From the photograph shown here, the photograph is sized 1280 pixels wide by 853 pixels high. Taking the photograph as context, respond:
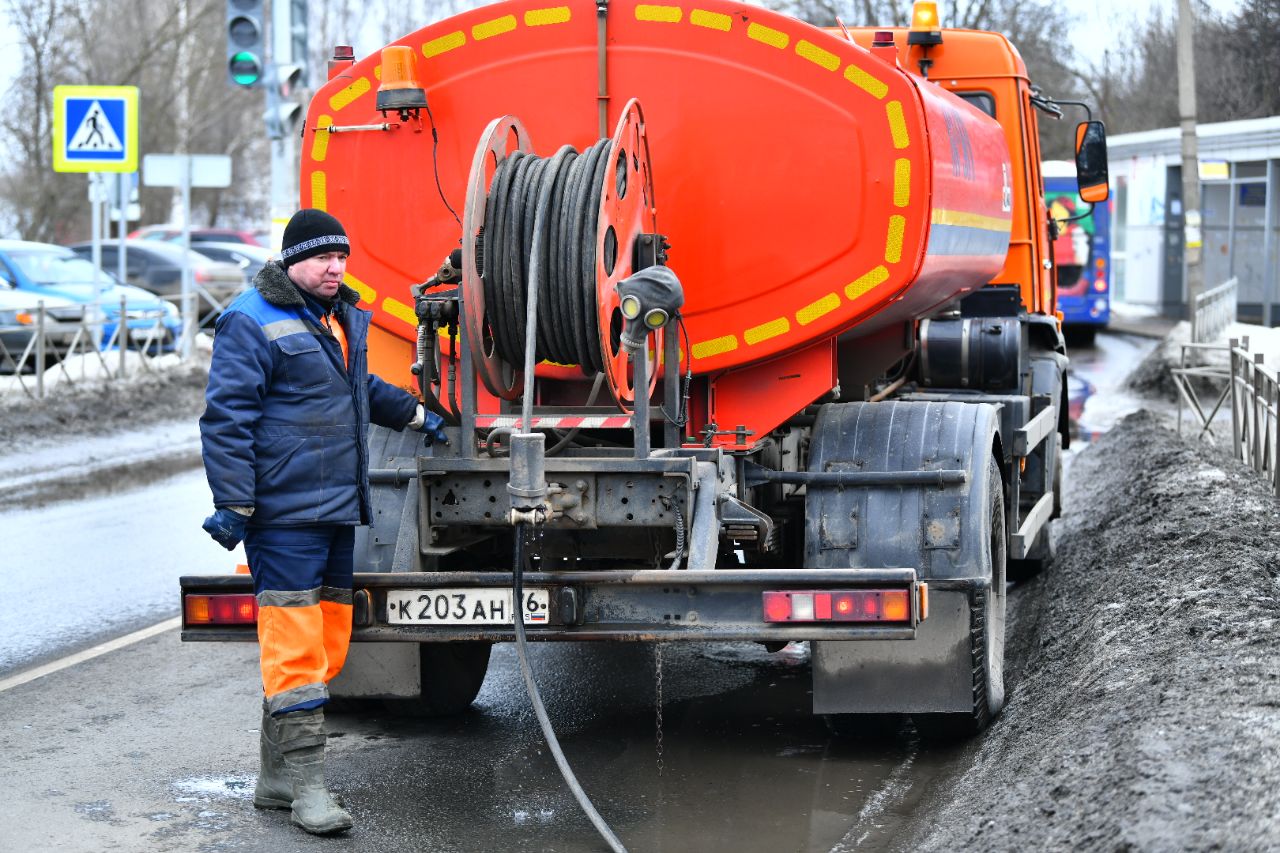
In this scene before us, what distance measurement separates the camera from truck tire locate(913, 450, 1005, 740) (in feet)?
18.8

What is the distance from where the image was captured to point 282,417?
5133 mm

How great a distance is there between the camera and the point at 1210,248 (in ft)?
90.4

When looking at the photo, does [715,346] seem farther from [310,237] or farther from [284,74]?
[284,74]

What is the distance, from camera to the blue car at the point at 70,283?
883 inches

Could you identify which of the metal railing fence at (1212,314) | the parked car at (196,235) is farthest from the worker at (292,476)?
the parked car at (196,235)

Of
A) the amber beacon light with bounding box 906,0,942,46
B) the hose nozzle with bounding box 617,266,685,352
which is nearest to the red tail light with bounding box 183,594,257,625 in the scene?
the hose nozzle with bounding box 617,266,685,352

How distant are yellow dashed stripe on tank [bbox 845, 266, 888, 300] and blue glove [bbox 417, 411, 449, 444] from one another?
57.1 inches

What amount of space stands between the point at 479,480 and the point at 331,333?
0.71 m

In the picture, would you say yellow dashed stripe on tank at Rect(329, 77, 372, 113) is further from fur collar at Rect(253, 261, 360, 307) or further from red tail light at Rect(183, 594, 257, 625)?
red tail light at Rect(183, 594, 257, 625)

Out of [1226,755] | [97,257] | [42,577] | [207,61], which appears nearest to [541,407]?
[1226,755]

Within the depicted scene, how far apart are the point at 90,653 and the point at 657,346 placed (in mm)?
3418

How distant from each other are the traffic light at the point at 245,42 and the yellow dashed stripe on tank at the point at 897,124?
11.5 m

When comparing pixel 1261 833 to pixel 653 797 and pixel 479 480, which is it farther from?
pixel 479 480

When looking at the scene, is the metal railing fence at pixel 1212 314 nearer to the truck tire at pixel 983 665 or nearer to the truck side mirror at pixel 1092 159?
the truck side mirror at pixel 1092 159
